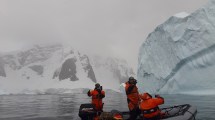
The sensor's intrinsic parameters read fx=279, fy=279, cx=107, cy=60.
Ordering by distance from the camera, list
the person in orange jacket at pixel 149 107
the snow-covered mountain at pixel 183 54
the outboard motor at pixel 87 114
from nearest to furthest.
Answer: the person in orange jacket at pixel 149 107 < the outboard motor at pixel 87 114 < the snow-covered mountain at pixel 183 54

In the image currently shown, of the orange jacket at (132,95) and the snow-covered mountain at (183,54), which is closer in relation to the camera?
the orange jacket at (132,95)

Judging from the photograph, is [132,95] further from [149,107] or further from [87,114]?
[87,114]

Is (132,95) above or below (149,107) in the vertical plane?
above

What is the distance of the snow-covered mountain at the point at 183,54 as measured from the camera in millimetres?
41438

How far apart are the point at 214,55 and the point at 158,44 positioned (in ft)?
45.2

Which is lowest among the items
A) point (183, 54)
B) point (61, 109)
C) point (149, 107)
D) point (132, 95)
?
point (61, 109)

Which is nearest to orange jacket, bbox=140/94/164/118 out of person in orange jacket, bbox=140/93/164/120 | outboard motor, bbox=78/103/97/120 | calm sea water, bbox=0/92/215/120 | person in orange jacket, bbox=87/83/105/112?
person in orange jacket, bbox=140/93/164/120

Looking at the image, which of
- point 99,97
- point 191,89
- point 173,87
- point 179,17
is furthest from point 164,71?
point 99,97

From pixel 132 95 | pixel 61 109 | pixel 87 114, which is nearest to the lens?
pixel 132 95

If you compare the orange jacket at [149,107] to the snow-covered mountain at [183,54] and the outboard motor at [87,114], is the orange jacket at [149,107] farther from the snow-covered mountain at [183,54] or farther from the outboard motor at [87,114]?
the snow-covered mountain at [183,54]

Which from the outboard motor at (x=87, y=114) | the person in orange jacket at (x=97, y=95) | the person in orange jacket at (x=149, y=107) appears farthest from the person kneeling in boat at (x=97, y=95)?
the person in orange jacket at (x=149, y=107)

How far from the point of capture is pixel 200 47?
41.9 meters

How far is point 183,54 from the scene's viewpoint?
44.7 m

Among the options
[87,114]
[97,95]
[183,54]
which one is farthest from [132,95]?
[183,54]
